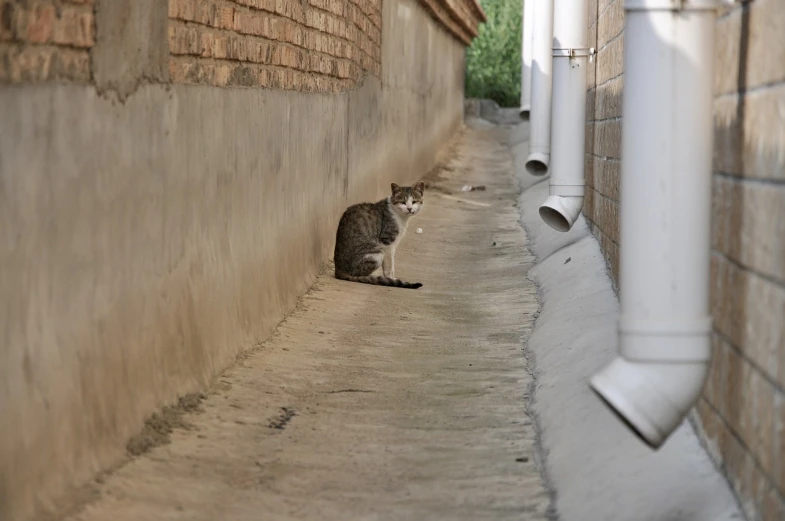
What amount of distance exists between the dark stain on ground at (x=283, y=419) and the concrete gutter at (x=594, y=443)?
1.03 meters

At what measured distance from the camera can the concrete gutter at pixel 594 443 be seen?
9.99ft

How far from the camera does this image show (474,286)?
7.75 metres

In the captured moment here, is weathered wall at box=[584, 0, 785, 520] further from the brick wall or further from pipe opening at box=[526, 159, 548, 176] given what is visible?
pipe opening at box=[526, 159, 548, 176]

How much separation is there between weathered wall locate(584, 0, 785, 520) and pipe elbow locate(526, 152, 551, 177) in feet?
18.3

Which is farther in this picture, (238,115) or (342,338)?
(342,338)

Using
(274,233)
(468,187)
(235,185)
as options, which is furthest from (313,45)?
(468,187)

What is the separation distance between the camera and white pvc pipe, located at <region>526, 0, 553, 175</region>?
9000mm

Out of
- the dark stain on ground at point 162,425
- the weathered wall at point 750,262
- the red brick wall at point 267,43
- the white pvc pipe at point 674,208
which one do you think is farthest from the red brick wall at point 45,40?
the weathered wall at point 750,262

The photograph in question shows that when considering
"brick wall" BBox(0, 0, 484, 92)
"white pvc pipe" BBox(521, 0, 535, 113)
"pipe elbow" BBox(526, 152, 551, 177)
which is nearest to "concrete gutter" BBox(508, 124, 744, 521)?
"brick wall" BBox(0, 0, 484, 92)

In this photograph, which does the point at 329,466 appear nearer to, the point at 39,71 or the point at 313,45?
the point at 39,71

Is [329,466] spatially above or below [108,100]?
below

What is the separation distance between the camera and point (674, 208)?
9.85ft

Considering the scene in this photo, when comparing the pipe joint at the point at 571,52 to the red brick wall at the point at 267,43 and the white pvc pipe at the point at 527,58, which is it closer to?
the red brick wall at the point at 267,43

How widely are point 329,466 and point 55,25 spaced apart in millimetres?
1783
